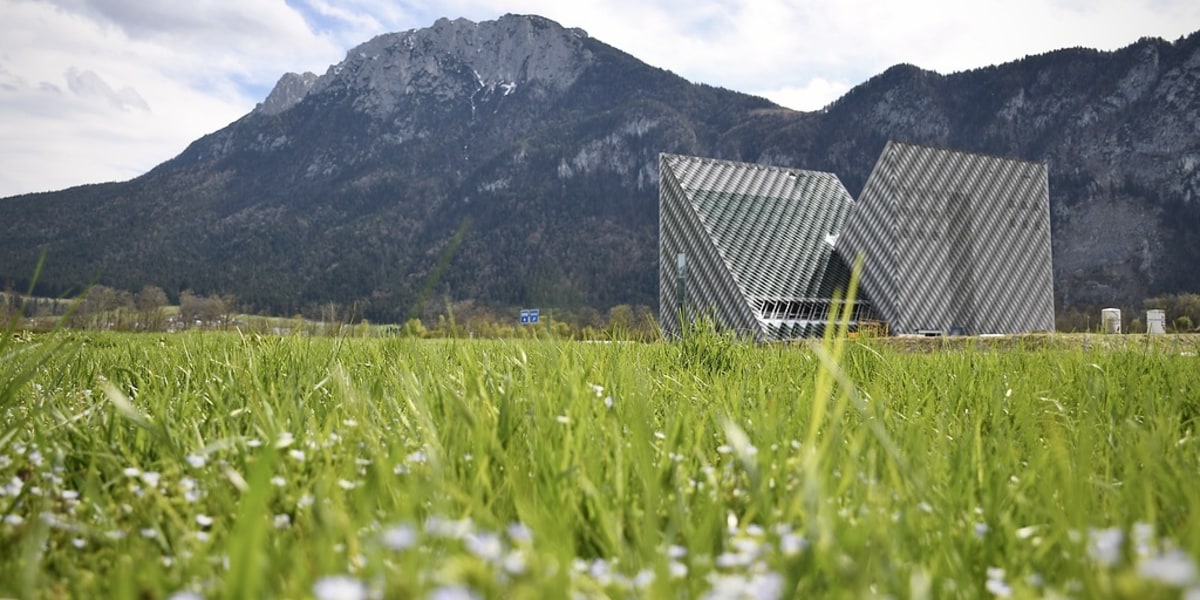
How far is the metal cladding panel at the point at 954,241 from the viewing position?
62.7m

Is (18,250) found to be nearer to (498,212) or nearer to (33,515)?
(498,212)

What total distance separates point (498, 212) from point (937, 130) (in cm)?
10071

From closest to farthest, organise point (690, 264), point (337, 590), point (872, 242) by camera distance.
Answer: point (337, 590)
point (872, 242)
point (690, 264)

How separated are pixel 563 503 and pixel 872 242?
216 feet

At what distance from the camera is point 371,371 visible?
4363 millimetres

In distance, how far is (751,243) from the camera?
6378cm

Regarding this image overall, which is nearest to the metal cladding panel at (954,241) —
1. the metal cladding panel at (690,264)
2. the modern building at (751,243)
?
the modern building at (751,243)

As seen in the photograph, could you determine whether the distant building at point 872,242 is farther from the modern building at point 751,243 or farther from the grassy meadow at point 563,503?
the grassy meadow at point 563,503

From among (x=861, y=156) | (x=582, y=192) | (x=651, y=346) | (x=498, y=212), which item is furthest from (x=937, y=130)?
(x=651, y=346)

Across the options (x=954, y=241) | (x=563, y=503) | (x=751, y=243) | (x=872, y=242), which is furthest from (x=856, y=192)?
(x=563, y=503)

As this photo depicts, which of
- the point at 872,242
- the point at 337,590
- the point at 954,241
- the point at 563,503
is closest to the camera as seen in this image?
the point at 337,590

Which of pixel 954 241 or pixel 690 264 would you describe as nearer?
pixel 690 264

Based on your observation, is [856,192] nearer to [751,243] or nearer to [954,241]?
[954,241]

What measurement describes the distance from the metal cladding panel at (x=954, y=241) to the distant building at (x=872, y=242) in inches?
3.4
